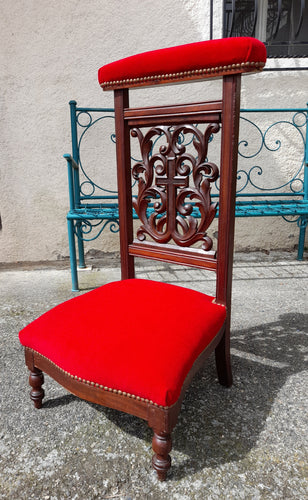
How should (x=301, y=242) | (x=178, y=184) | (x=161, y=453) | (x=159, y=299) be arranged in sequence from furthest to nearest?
(x=301, y=242) → (x=178, y=184) → (x=159, y=299) → (x=161, y=453)

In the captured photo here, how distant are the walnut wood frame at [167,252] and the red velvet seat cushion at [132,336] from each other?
2.1 inches

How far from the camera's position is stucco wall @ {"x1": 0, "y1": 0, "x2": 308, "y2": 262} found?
10.2 feet

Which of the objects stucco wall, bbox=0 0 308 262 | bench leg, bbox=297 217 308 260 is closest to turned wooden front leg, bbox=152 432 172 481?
stucco wall, bbox=0 0 308 262

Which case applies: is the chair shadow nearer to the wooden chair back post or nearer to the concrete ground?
the concrete ground

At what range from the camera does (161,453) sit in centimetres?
108

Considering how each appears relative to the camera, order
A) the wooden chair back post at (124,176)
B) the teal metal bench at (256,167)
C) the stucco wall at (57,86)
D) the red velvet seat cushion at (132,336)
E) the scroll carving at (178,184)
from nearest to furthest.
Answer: the red velvet seat cushion at (132,336), the scroll carving at (178,184), the wooden chair back post at (124,176), the stucco wall at (57,86), the teal metal bench at (256,167)

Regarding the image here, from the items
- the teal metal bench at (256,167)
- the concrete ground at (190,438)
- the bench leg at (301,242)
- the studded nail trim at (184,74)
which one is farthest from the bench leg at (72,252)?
the bench leg at (301,242)

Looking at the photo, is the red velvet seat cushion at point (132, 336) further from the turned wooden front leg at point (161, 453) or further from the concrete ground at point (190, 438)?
the concrete ground at point (190, 438)

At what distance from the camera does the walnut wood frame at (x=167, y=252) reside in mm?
1071

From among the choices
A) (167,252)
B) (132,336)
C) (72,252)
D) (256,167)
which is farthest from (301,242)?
(132,336)

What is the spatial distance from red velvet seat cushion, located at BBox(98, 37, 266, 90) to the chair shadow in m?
1.29

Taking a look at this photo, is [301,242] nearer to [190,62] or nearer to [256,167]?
[256,167]

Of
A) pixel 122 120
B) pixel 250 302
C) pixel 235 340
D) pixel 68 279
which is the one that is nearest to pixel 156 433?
pixel 235 340

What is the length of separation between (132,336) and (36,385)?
56cm
